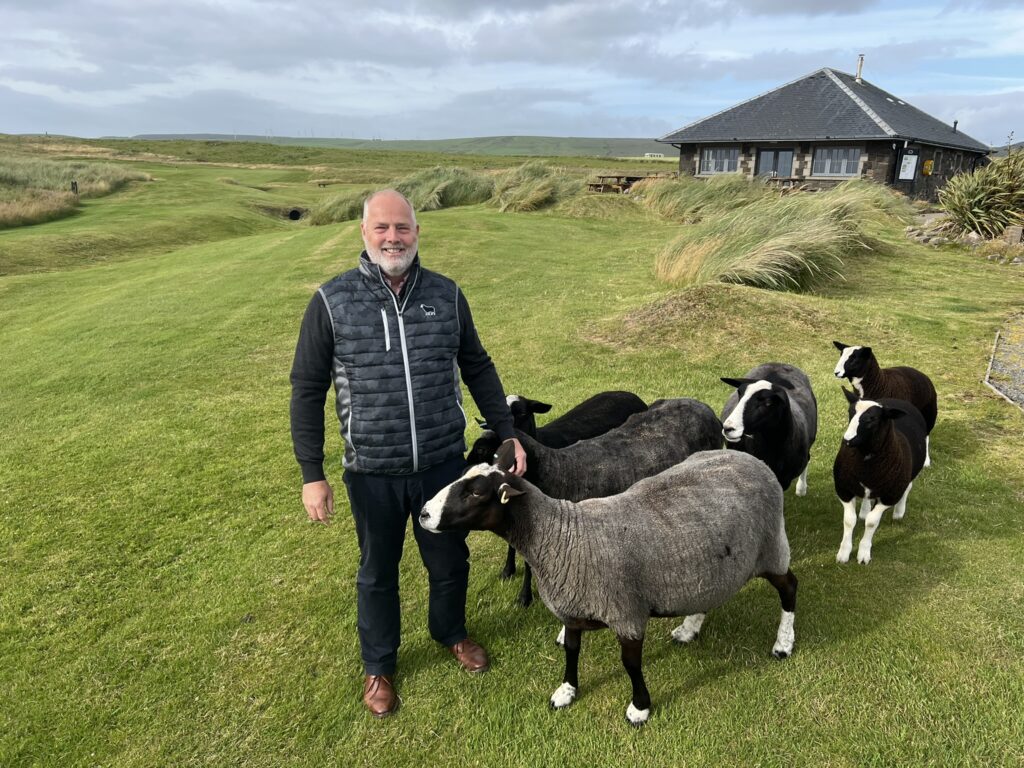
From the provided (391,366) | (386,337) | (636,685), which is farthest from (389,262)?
(636,685)

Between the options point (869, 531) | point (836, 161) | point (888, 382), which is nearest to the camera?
point (869, 531)

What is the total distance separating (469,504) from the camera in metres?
3.20

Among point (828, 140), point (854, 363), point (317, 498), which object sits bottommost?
point (854, 363)

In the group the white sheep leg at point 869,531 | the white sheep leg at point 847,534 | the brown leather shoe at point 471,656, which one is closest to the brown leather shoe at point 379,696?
the brown leather shoe at point 471,656

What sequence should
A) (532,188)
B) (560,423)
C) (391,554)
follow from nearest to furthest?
(391,554), (560,423), (532,188)

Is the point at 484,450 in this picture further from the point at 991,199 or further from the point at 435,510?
the point at 991,199

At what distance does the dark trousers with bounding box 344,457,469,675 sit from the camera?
349 centimetres

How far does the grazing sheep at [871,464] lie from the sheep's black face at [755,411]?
1.78 feet

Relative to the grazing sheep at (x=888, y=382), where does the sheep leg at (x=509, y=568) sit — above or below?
below

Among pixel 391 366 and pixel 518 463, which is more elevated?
pixel 391 366

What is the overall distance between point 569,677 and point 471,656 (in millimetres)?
674

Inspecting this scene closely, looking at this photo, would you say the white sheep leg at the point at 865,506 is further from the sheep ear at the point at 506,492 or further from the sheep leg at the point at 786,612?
the sheep ear at the point at 506,492

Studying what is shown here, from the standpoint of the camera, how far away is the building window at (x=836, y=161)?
30344 mm

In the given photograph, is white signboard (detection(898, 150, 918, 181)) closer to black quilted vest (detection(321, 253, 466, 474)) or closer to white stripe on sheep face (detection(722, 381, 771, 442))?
white stripe on sheep face (detection(722, 381, 771, 442))
